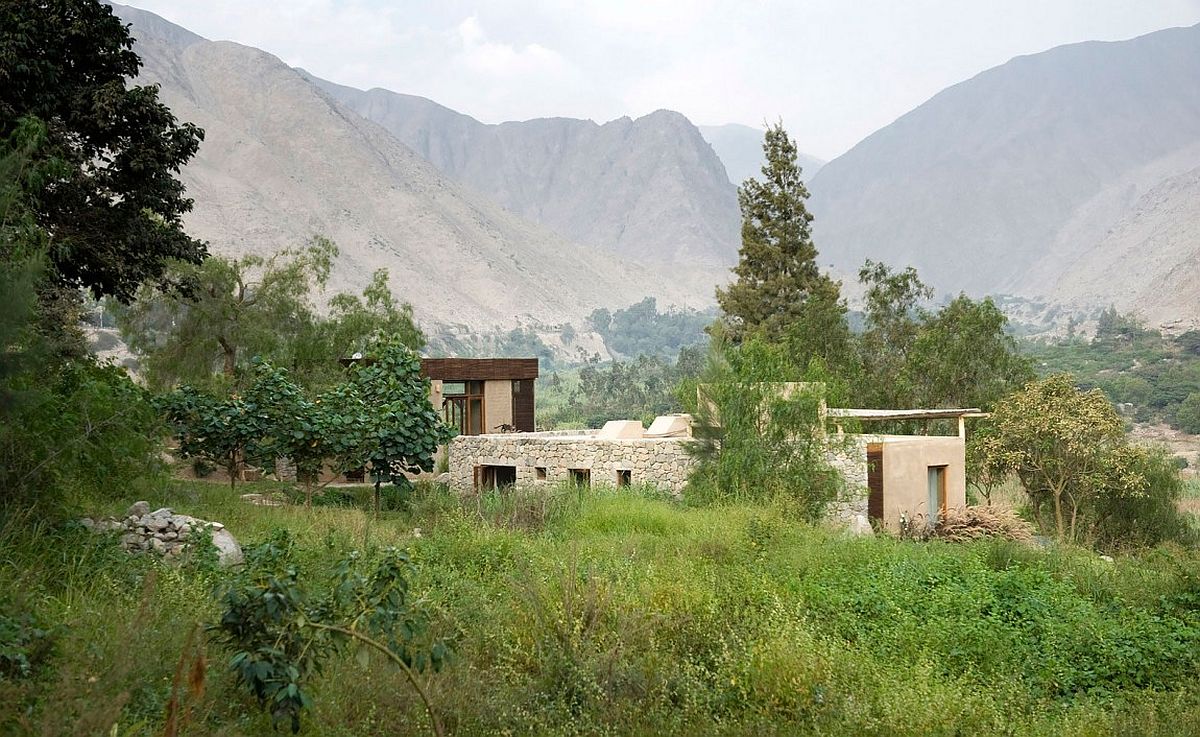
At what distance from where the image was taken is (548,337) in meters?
110

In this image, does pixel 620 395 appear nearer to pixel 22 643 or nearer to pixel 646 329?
pixel 646 329

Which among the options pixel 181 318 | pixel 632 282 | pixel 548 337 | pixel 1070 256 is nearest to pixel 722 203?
pixel 632 282

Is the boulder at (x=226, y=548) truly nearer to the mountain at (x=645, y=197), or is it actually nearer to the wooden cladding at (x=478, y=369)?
the wooden cladding at (x=478, y=369)

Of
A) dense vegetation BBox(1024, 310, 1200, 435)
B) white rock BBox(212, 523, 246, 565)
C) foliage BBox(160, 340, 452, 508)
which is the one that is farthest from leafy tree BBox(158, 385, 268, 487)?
dense vegetation BBox(1024, 310, 1200, 435)

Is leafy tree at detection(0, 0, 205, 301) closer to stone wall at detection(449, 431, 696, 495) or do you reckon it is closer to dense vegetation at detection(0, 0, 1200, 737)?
dense vegetation at detection(0, 0, 1200, 737)

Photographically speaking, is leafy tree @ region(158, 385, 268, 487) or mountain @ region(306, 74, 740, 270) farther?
mountain @ region(306, 74, 740, 270)

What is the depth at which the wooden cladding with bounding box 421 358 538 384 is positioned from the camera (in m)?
28.2

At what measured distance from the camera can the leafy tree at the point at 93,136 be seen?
496 inches

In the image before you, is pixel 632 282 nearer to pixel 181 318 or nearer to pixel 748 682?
pixel 181 318

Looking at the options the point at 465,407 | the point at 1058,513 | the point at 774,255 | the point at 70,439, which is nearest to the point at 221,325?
the point at 465,407

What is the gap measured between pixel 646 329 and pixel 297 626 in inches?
4590

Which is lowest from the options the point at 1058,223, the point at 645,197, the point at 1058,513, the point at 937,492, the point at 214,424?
the point at 1058,513

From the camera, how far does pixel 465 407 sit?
29641 mm

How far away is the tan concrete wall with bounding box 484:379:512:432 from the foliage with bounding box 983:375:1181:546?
43.8ft
